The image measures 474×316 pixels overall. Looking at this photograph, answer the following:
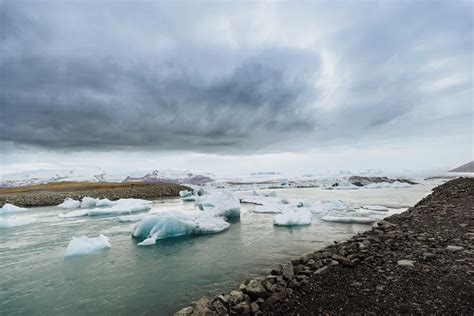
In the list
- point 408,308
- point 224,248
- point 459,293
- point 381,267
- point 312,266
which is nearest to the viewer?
point 408,308

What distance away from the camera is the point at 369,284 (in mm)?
3584

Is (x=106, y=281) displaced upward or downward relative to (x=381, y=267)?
downward

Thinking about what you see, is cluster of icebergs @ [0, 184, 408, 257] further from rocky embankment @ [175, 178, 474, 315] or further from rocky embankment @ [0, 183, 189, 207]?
rocky embankment @ [0, 183, 189, 207]

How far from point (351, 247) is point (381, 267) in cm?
120

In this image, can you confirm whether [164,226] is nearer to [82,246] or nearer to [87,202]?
[82,246]

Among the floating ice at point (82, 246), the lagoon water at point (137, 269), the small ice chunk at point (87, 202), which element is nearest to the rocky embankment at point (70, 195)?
the small ice chunk at point (87, 202)

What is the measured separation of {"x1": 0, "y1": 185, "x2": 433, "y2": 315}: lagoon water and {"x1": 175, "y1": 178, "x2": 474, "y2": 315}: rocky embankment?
1.11 m

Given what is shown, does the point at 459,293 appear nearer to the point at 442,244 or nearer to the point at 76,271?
the point at 442,244

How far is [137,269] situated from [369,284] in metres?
4.58

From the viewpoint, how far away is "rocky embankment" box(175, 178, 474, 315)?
9.94ft

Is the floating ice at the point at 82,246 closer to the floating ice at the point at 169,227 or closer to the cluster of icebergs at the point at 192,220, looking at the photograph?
the cluster of icebergs at the point at 192,220

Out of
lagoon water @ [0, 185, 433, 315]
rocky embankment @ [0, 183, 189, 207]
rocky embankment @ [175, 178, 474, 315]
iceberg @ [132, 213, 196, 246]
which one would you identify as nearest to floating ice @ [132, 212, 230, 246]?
iceberg @ [132, 213, 196, 246]

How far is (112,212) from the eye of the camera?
1644cm

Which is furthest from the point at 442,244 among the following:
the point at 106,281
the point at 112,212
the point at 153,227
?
the point at 112,212
